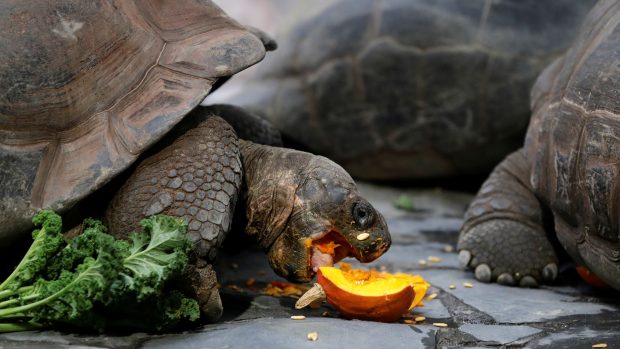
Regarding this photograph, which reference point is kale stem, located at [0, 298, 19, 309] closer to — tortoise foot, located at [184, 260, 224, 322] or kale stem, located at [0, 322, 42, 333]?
kale stem, located at [0, 322, 42, 333]

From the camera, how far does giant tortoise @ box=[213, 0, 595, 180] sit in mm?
5879

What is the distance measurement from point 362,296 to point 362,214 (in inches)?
11.5

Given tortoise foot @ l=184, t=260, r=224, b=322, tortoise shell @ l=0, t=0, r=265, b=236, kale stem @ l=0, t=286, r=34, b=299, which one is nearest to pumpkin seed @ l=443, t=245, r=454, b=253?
tortoise shell @ l=0, t=0, r=265, b=236

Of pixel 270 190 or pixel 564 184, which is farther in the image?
pixel 564 184

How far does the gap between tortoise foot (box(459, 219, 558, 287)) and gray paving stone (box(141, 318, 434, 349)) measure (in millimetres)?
1111

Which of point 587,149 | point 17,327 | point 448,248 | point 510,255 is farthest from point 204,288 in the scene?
point 448,248

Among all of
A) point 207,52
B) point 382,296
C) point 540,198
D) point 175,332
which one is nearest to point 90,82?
point 207,52

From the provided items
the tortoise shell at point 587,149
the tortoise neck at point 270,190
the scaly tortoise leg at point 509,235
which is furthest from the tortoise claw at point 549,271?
the tortoise neck at point 270,190

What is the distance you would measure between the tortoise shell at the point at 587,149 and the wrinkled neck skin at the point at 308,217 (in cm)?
83

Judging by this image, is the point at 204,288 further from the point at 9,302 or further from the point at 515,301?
the point at 515,301

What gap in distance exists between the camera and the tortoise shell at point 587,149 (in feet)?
10.4

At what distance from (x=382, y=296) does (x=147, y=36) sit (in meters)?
1.27

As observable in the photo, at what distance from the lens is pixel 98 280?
2496 millimetres

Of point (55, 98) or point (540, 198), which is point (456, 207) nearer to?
point (540, 198)
